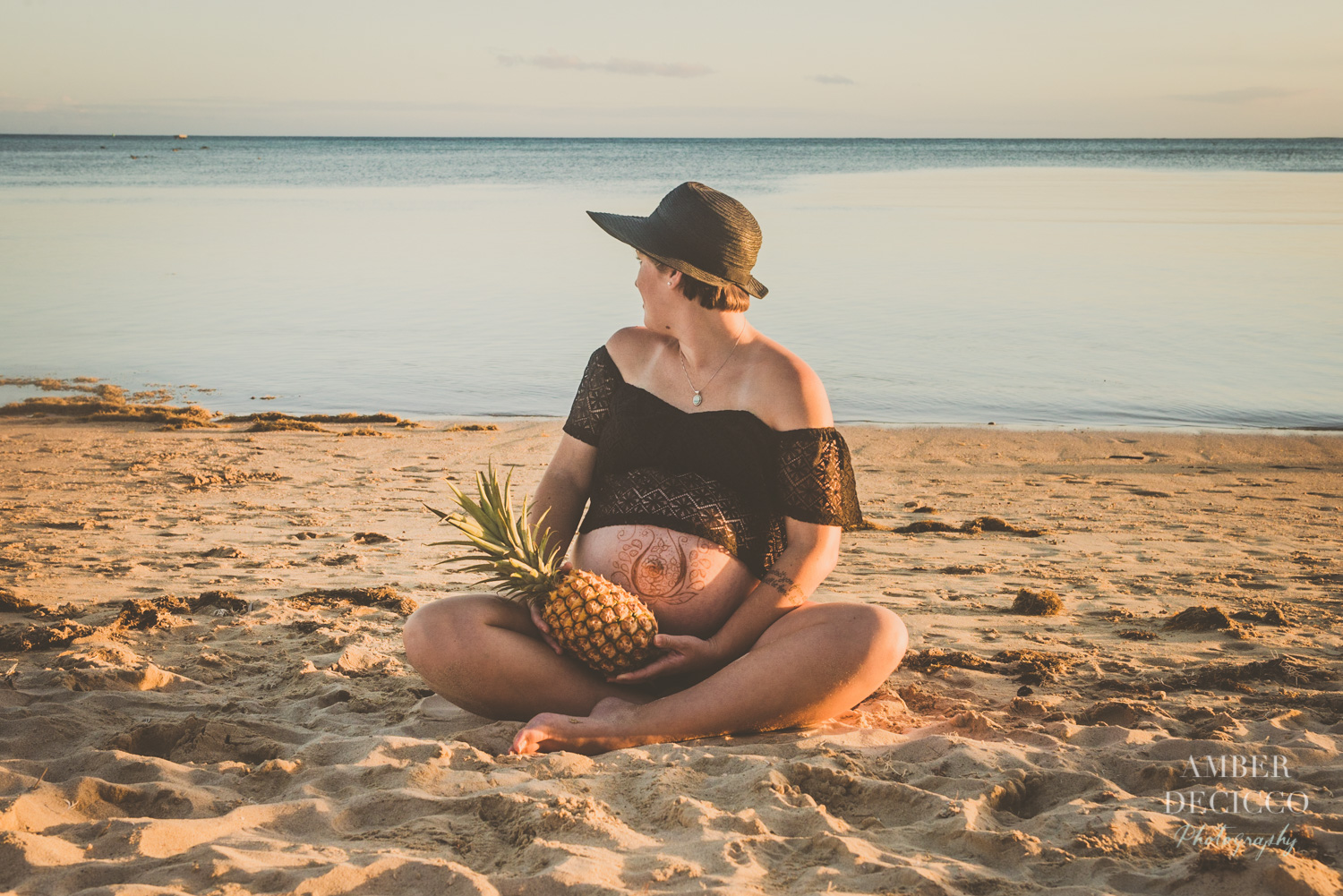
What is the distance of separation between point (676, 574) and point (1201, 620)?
2.80 meters

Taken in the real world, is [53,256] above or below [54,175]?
below

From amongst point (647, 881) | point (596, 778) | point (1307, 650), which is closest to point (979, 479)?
point (1307, 650)

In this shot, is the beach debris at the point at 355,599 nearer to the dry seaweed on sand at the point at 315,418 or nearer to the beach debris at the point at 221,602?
the beach debris at the point at 221,602

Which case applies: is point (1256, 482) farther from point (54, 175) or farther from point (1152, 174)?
point (54, 175)

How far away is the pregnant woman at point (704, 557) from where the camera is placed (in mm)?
3340

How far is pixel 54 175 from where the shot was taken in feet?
183

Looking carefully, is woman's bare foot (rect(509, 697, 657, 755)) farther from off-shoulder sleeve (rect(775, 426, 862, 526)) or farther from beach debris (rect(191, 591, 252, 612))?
beach debris (rect(191, 591, 252, 612))

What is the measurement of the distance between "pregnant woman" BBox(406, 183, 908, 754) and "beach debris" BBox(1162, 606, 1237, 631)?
6.79ft

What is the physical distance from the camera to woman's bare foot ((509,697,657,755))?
3.25m

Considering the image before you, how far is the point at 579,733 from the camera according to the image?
10.8 ft

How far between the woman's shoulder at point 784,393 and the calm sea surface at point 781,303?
22.9ft

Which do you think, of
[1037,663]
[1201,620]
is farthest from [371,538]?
[1201,620]

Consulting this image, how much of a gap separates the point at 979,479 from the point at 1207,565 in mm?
2358

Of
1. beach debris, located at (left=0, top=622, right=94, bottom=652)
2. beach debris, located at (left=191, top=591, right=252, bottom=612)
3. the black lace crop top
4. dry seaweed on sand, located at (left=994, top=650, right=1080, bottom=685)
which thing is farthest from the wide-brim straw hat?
beach debris, located at (left=0, top=622, right=94, bottom=652)
